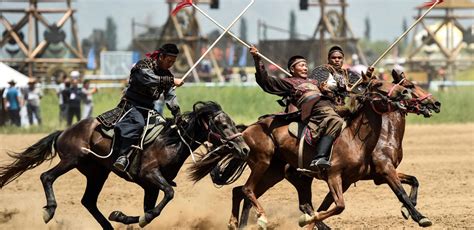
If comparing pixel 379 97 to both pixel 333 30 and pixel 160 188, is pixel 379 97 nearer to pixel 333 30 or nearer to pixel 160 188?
pixel 160 188

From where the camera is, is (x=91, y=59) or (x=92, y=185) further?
(x=91, y=59)

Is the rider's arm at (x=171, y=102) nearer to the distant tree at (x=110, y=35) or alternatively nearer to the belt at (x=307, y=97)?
the belt at (x=307, y=97)

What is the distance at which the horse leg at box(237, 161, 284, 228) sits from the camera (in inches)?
409

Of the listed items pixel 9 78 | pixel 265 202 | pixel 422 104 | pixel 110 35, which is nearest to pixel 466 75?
pixel 110 35

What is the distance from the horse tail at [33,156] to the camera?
1112cm

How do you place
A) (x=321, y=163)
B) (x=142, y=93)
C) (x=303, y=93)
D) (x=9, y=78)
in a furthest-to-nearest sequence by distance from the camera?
(x=9, y=78) → (x=142, y=93) → (x=303, y=93) → (x=321, y=163)

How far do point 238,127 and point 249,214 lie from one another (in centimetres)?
98

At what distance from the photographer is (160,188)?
32.4 feet

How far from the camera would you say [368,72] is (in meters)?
9.94

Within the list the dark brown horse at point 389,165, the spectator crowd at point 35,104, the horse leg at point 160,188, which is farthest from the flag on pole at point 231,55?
the horse leg at point 160,188

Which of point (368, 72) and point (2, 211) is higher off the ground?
point (368, 72)

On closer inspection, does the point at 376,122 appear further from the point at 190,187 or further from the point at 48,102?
the point at 48,102

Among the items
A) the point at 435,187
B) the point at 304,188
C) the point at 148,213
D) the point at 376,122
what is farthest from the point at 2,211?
the point at 435,187

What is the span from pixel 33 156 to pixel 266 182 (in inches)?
101
